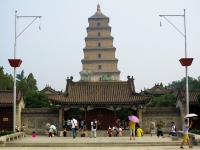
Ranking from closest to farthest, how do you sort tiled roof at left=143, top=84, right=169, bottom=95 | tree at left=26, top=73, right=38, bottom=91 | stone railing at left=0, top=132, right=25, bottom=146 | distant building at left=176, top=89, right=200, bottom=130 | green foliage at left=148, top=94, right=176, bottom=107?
stone railing at left=0, top=132, right=25, bottom=146, distant building at left=176, top=89, right=200, bottom=130, green foliage at left=148, top=94, right=176, bottom=107, tree at left=26, top=73, right=38, bottom=91, tiled roof at left=143, top=84, right=169, bottom=95

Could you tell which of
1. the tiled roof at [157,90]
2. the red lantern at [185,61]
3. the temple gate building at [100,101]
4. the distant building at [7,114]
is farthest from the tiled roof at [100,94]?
the tiled roof at [157,90]

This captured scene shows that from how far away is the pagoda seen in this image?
85.9 m

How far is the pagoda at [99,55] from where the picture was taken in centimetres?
8588

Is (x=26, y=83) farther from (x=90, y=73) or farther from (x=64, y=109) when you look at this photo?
(x=64, y=109)

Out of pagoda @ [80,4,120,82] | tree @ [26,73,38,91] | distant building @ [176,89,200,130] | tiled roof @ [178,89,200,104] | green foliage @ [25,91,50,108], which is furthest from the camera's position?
pagoda @ [80,4,120,82]

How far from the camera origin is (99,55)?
284 feet

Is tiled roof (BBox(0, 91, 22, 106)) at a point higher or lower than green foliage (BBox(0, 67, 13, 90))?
lower

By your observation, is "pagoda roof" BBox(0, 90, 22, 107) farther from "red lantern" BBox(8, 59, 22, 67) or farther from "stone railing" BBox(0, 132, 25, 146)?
"red lantern" BBox(8, 59, 22, 67)

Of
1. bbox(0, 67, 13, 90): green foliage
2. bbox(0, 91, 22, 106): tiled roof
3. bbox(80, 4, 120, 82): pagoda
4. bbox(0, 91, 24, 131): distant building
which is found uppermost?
bbox(80, 4, 120, 82): pagoda

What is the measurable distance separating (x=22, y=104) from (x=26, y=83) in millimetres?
31428

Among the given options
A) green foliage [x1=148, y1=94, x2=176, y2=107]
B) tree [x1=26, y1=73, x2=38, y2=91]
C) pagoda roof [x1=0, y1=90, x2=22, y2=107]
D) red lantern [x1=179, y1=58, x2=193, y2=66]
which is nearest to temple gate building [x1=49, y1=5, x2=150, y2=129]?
pagoda roof [x1=0, y1=90, x2=22, y2=107]

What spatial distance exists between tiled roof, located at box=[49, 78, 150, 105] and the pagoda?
38.4 metres

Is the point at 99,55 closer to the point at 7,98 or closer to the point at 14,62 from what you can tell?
→ the point at 7,98

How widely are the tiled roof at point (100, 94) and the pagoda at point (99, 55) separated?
38367mm
